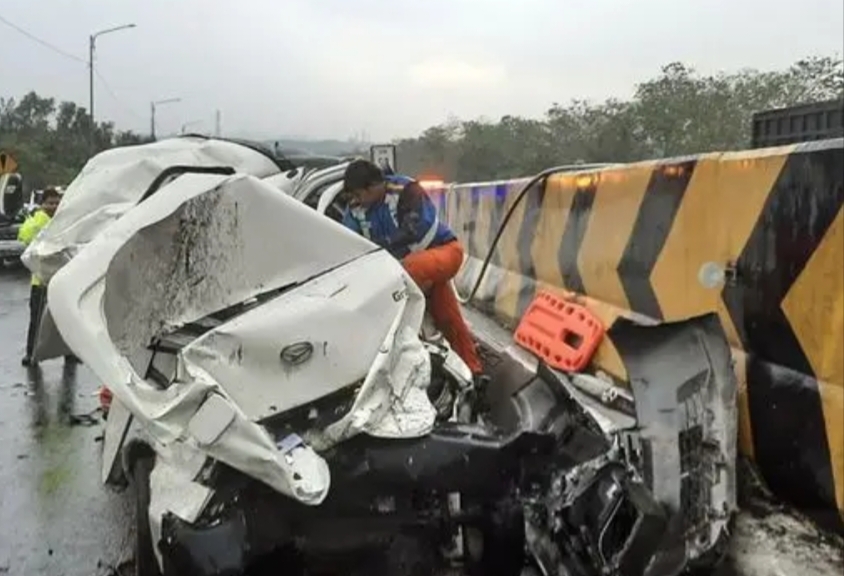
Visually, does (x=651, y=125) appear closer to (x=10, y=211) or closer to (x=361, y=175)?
(x=10, y=211)

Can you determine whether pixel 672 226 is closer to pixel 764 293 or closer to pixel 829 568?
pixel 764 293

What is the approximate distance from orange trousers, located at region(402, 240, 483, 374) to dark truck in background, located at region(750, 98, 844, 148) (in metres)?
1.78

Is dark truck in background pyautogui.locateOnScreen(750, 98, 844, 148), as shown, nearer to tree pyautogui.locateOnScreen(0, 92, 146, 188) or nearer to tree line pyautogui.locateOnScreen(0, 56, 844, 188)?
tree line pyautogui.locateOnScreen(0, 56, 844, 188)

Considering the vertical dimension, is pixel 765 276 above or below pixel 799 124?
below

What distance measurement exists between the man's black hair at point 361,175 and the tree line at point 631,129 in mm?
10708

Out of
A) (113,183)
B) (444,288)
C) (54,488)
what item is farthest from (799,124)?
(54,488)

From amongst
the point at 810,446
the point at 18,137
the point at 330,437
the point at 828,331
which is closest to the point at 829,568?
the point at 810,446

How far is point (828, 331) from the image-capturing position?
10.2 feet

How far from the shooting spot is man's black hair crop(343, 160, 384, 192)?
518 cm

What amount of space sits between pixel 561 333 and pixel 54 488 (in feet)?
9.07

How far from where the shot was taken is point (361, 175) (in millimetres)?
5180

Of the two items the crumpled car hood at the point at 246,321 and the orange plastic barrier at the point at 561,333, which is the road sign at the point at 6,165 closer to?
→ the orange plastic barrier at the point at 561,333

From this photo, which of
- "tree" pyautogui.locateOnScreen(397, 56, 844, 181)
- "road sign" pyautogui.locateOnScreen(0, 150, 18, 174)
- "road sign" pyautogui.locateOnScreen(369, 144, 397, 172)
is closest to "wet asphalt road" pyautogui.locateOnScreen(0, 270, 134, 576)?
"road sign" pyautogui.locateOnScreen(369, 144, 397, 172)

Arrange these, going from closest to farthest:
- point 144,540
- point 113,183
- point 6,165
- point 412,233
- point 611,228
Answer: point 144,540
point 611,228
point 412,233
point 113,183
point 6,165
